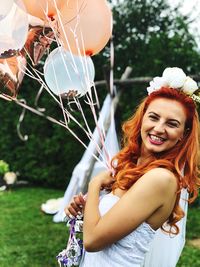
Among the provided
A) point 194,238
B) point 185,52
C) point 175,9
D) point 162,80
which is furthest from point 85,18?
point 175,9

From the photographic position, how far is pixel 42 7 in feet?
6.72

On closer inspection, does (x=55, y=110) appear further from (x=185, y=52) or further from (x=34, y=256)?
(x=34, y=256)

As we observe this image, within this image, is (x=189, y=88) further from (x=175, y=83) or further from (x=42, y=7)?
(x=42, y=7)

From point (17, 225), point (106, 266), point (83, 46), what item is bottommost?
point (17, 225)

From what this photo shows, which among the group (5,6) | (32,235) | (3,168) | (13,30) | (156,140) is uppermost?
(5,6)

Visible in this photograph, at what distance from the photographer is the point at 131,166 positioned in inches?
64.2

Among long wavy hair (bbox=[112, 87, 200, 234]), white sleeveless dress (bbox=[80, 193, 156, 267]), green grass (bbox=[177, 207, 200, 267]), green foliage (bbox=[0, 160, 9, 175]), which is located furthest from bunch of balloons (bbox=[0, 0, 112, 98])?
green foliage (bbox=[0, 160, 9, 175])

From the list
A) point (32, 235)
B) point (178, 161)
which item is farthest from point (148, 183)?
point (32, 235)

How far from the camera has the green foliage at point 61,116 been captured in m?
7.71

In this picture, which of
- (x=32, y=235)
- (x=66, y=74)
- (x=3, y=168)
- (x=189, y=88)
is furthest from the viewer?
(x=3, y=168)

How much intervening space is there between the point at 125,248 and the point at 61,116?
23.1 feet

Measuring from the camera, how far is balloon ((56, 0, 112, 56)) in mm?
2096

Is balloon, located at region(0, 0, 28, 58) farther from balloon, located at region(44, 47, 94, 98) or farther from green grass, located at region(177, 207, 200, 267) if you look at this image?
green grass, located at region(177, 207, 200, 267)

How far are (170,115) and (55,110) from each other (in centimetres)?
696
